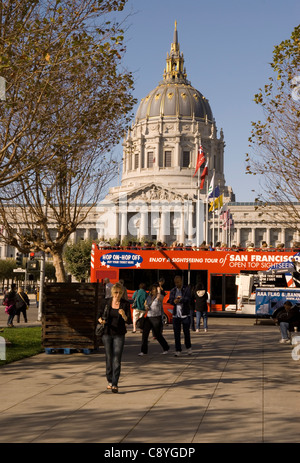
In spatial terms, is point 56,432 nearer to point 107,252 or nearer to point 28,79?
point 28,79

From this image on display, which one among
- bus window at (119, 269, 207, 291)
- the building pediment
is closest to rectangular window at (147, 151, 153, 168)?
the building pediment

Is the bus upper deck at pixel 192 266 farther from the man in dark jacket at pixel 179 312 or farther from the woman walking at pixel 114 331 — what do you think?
the woman walking at pixel 114 331

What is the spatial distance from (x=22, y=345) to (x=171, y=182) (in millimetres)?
121537

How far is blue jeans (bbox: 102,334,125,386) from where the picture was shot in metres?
10.9

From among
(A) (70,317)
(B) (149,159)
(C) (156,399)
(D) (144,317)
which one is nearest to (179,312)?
(D) (144,317)

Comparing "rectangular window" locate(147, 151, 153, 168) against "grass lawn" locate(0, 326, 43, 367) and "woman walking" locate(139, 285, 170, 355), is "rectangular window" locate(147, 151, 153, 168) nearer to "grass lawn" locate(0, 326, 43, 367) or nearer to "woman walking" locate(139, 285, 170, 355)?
"grass lawn" locate(0, 326, 43, 367)

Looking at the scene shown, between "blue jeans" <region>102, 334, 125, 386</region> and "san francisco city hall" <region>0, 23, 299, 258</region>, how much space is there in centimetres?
9189

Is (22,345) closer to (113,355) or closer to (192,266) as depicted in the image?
(113,355)

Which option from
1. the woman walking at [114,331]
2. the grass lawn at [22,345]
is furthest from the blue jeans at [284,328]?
the woman walking at [114,331]

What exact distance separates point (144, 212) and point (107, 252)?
3499 inches

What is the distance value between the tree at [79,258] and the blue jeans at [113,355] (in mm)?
72563

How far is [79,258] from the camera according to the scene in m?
84.4

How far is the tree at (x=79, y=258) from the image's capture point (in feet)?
276

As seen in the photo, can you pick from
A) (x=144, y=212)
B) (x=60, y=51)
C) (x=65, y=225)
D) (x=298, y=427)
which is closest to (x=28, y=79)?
(x=60, y=51)
